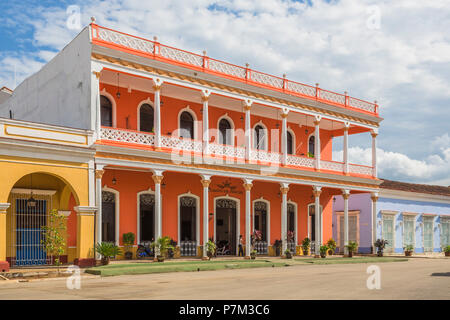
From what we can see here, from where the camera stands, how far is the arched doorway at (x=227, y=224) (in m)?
25.7

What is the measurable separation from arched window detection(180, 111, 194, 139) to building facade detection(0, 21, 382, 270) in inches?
1.9

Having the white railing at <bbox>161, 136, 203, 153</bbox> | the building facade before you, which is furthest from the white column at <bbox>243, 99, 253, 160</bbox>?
the white railing at <bbox>161, 136, 203, 153</bbox>

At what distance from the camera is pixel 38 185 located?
19.2 meters

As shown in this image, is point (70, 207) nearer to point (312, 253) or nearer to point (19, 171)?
point (19, 171)

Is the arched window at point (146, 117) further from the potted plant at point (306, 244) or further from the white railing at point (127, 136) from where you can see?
the potted plant at point (306, 244)

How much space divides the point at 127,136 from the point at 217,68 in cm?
531

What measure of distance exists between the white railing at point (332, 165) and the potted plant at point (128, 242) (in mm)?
10730

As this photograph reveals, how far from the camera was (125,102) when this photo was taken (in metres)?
22.3

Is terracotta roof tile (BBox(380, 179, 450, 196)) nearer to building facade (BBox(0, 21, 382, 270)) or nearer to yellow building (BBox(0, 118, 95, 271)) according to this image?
building facade (BBox(0, 21, 382, 270))

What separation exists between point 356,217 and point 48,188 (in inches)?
798

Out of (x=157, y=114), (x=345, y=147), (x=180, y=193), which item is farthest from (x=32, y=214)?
(x=345, y=147)

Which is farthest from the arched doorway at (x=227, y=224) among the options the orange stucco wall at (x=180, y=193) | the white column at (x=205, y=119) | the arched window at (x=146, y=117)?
the arched window at (x=146, y=117)

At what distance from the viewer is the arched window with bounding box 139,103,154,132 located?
22938 mm
